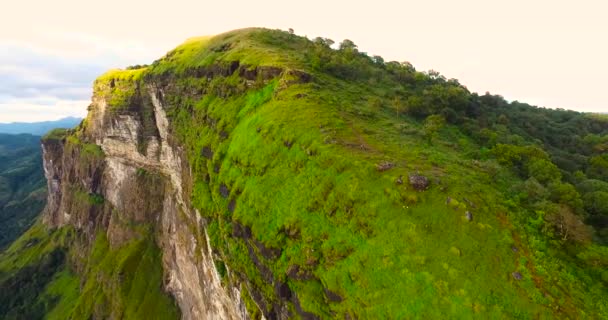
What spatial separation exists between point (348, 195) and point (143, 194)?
301ft

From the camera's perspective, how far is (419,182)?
27.4 m

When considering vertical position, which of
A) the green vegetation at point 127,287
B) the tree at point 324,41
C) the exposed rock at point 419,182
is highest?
the tree at point 324,41

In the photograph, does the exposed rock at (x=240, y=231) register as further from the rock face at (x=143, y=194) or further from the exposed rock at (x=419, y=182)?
the exposed rock at (x=419, y=182)

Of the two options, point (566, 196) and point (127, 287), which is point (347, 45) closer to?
point (566, 196)

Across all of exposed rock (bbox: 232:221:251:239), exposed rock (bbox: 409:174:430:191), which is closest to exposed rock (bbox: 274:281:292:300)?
exposed rock (bbox: 232:221:251:239)

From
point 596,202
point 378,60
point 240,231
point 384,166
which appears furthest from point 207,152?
point 378,60

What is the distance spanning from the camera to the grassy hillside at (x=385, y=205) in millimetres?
21422

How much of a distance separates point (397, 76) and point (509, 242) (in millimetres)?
58310

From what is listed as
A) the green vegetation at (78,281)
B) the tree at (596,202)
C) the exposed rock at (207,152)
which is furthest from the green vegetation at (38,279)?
the tree at (596,202)

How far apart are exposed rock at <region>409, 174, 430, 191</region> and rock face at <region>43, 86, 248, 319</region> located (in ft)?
84.1

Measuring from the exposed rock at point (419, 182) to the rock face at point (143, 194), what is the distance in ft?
84.1

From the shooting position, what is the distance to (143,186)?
102375 millimetres

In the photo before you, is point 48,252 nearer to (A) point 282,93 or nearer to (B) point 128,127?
(B) point 128,127

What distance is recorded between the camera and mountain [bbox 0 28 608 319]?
72.6 ft
